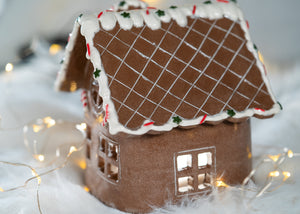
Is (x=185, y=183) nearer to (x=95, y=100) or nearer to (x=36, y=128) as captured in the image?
(x=95, y=100)

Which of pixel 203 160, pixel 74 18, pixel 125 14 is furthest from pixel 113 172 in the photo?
pixel 74 18

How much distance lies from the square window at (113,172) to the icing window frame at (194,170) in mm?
205

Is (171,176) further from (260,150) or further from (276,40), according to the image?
(276,40)

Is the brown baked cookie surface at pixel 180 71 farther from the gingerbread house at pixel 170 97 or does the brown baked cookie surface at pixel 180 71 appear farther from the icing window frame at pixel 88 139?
the icing window frame at pixel 88 139

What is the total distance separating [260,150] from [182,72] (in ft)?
2.15

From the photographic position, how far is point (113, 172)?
1486 millimetres

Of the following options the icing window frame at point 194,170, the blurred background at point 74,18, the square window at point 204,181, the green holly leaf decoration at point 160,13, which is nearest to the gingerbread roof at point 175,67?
the green holly leaf decoration at point 160,13

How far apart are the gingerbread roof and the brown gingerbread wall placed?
0.24 ft

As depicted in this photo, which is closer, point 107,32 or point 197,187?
point 107,32

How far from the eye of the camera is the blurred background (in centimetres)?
240

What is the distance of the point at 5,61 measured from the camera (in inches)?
99.5

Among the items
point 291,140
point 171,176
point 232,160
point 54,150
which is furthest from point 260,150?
point 54,150

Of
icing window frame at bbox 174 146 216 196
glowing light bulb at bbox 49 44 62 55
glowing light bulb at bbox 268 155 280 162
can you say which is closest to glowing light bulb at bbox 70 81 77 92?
icing window frame at bbox 174 146 216 196

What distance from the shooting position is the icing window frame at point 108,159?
140cm
